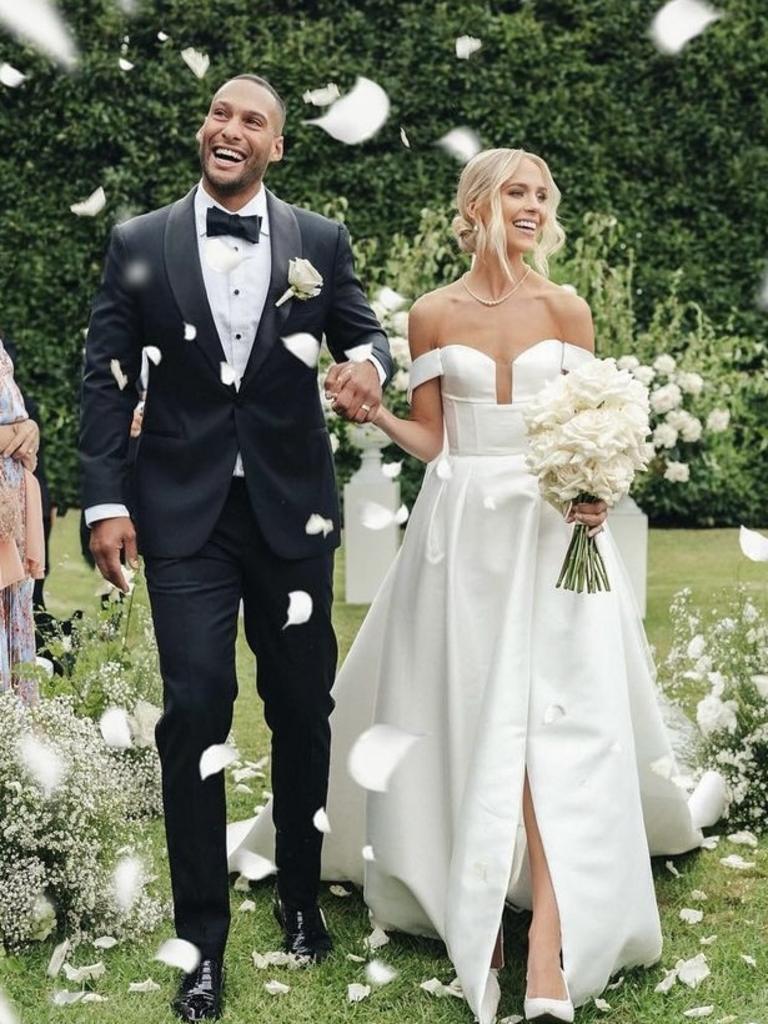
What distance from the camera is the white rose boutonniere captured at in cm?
348

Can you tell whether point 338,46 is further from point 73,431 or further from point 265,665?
point 265,665

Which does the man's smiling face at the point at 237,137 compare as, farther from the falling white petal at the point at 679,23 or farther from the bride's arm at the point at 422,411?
the falling white petal at the point at 679,23

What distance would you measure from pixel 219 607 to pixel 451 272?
645cm

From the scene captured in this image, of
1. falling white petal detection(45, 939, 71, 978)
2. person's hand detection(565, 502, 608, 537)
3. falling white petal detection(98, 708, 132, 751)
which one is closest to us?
person's hand detection(565, 502, 608, 537)

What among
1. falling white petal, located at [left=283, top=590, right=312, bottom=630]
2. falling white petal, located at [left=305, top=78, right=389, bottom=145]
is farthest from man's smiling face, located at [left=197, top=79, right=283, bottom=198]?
falling white petal, located at [left=305, top=78, right=389, bottom=145]

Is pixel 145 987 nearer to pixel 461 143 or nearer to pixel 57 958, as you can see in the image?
pixel 57 958

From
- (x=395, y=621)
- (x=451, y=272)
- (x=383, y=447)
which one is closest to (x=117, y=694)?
(x=395, y=621)

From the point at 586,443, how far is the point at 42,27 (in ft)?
26.7

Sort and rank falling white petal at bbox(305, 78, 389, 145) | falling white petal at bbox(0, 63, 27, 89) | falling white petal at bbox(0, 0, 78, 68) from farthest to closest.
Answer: falling white petal at bbox(0, 0, 78, 68), falling white petal at bbox(305, 78, 389, 145), falling white petal at bbox(0, 63, 27, 89)

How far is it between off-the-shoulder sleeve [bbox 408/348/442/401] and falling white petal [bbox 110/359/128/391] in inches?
29.9

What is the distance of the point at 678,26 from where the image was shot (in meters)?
9.75

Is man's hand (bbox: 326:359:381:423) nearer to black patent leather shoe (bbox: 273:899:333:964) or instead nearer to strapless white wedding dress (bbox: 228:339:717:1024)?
strapless white wedding dress (bbox: 228:339:717:1024)

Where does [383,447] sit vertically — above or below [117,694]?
above

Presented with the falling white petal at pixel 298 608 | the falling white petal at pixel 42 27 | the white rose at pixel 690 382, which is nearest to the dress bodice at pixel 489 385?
the falling white petal at pixel 298 608
